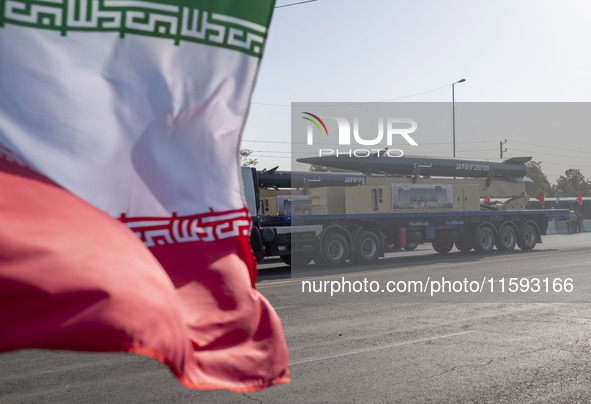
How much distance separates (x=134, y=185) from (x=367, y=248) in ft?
60.1

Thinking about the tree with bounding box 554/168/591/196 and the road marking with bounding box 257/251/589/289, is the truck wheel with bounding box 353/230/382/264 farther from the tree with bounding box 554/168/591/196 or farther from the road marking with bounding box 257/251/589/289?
the tree with bounding box 554/168/591/196

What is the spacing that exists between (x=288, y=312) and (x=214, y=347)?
8.45 m

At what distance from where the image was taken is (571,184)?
102625 mm

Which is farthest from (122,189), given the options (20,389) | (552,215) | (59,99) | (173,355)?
(552,215)

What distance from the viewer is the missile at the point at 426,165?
27156mm

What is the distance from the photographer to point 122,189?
244 cm

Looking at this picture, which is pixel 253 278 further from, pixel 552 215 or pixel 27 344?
pixel 552 215

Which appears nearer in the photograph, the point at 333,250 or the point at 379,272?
the point at 379,272

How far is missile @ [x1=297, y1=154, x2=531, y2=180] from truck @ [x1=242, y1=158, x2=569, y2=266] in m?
0.40

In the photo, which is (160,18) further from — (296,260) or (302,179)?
(302,179)

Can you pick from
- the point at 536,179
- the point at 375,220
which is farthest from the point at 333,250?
the point at 536,179

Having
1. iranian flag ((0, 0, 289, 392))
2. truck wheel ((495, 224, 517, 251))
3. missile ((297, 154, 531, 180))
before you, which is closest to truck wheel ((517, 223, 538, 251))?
truck wheel ((495, 224, 517, 251))

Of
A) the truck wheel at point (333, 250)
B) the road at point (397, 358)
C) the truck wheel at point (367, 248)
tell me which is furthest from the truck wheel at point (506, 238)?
the road at point (397, 358)

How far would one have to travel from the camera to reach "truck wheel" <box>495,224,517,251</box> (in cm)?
2477
